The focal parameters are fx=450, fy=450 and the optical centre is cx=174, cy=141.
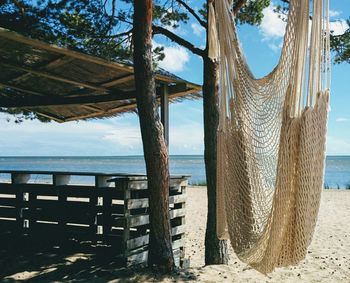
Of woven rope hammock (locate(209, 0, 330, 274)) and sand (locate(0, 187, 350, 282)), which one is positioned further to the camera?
sand (locate(0, 187, 350, 282))

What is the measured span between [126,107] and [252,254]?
403cm

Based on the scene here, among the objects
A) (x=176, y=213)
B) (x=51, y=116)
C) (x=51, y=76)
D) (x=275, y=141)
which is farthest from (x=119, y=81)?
→ (x=275, y=141)

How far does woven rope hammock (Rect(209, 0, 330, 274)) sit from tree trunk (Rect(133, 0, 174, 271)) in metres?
1.04

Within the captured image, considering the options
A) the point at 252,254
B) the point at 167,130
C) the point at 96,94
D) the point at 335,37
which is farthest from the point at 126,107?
the point at 252,254

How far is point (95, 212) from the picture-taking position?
4.49 metres

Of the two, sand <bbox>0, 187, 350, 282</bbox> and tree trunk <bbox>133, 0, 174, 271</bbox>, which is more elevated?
tree trunk <bbox>133, 0, 174, 271</bbox>

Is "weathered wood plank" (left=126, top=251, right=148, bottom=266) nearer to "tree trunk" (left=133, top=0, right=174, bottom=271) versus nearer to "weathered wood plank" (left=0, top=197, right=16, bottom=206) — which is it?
"tree trunk" (left=133, top=0, right=174, bottom=271)

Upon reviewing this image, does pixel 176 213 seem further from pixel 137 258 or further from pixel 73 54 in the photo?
pixel 73 54

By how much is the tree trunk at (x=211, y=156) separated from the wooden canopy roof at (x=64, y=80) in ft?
0.91

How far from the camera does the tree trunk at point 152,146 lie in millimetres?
3846

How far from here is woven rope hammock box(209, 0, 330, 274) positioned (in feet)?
6.62

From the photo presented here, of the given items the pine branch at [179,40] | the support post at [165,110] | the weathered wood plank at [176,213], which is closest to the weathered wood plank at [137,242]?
the weathered wood plank at [176,213]

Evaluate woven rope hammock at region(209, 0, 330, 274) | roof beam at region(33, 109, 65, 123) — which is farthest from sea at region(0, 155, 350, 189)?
woven rope hammock at region(209, 0, 330, 274)

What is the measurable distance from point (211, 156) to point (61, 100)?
2.20m
